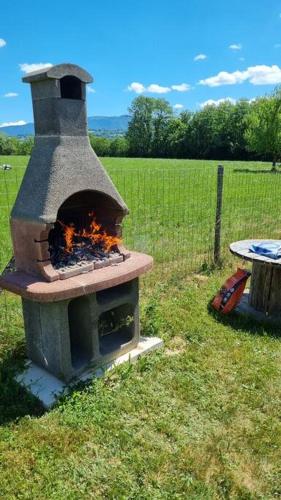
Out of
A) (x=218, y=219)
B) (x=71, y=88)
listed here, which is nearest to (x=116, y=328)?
(x=71, y=88)

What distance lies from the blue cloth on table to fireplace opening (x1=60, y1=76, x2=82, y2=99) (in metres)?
2.89

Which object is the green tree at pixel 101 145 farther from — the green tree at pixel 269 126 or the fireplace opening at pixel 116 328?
the fireplace opening at pixel 116 328

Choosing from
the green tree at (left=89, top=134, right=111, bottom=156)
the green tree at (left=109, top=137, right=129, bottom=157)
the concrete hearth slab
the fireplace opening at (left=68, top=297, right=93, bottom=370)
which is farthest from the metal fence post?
the green tree at (left=89, top=134, right=111, bottom=156)

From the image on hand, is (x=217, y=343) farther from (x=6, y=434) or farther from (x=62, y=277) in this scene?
(x=6, y=434)

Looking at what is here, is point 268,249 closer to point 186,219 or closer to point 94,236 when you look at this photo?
point 94,236

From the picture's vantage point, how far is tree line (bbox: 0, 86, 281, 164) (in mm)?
56950

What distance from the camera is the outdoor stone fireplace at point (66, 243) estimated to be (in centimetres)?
331

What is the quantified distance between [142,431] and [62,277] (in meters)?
1.39

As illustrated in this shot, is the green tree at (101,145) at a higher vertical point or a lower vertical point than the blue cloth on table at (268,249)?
higher

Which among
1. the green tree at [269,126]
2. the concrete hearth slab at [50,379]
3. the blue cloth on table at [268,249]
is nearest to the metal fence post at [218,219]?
the blue cloth on table at [268,249]

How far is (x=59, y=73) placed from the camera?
10.6 feet

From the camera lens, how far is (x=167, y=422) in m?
3.17

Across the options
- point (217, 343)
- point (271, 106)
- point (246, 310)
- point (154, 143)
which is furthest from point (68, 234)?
point (154, 143)

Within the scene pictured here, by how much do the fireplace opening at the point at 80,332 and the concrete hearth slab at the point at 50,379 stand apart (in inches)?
6.0
